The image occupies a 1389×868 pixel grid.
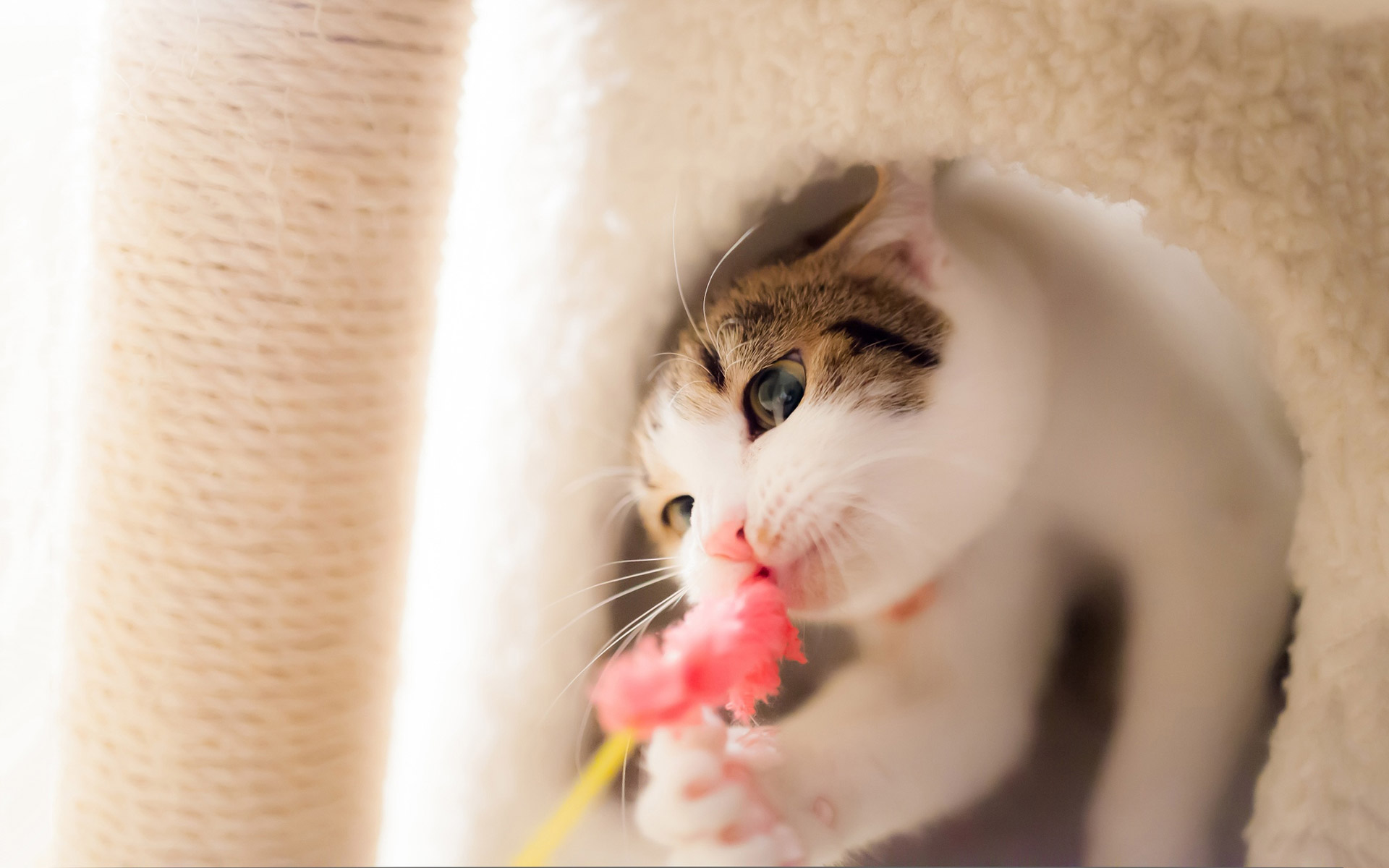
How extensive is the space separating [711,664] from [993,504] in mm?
198

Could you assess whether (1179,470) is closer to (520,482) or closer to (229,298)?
(520,482)

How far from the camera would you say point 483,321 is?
654mm

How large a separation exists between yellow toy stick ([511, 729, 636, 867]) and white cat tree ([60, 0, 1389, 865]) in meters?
0.02

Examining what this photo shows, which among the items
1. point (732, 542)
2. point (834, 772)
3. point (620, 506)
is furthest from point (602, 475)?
point (834, 772)

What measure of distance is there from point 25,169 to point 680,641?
496 mm

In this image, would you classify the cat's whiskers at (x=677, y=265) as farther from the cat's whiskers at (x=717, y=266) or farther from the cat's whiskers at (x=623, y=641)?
the cat's whiskers at (x=623, y=641)

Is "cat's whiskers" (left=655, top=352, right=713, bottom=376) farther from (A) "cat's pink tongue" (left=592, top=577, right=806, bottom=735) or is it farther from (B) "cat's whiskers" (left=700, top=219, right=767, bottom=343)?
(A) "cat's pink tongue" (left=592, top=577, right=806, bottom=735)

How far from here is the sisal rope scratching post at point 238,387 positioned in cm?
52

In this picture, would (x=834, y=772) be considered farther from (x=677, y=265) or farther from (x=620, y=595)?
(x=677, y=265)

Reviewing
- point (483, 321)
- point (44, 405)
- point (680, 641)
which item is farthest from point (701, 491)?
point (44, 405)

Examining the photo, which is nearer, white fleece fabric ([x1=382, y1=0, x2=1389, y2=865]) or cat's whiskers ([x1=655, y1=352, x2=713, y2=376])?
white fleece fabric ([x1=382, y1=0, x2=1389, y2=865])

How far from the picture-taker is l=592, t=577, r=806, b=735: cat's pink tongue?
42 centimetres

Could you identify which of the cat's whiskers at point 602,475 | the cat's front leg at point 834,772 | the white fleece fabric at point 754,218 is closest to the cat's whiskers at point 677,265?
the white fleece fabric at point 754,218

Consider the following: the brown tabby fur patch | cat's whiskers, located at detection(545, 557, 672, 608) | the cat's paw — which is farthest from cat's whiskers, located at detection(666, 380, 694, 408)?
the cat's paw
